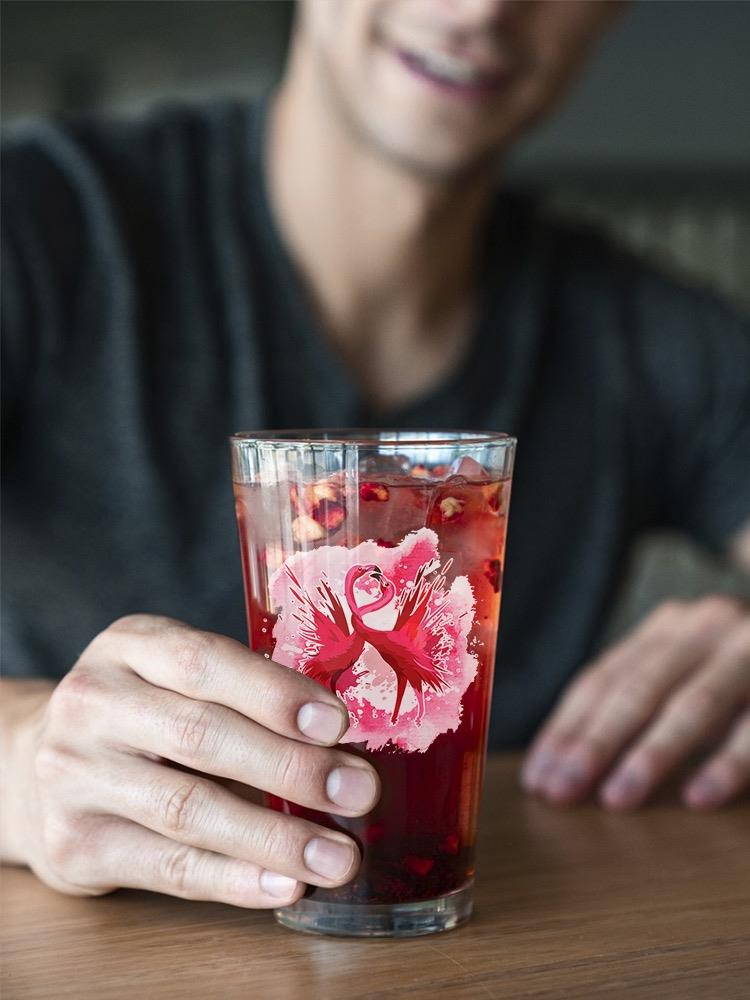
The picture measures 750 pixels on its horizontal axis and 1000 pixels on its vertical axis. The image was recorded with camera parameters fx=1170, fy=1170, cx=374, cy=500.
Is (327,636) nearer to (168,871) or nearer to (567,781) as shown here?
(168,871)

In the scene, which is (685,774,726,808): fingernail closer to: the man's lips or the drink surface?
the drink surface

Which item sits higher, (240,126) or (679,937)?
(240,126)

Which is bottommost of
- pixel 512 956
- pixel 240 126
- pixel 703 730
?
pixel 703 730

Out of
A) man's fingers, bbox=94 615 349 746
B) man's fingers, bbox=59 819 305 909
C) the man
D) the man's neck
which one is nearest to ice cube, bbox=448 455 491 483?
man's fingers, bbox=94 615 349 746

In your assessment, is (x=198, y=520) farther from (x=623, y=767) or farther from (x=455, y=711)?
(x=455, y=711)

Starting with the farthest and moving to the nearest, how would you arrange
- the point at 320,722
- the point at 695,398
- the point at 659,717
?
the point at 695,398, the point at 659,717, the point at 320,722

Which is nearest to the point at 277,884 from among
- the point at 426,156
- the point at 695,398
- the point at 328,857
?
the point at 328,857

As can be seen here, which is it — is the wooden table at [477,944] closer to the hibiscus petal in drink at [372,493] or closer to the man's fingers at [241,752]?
the man's fingers at [241,752]

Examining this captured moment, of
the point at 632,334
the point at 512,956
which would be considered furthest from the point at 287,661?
the point at 632,334
